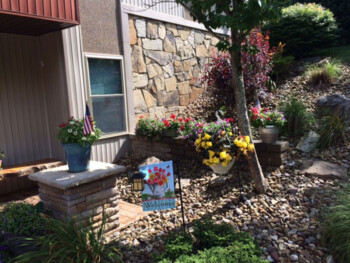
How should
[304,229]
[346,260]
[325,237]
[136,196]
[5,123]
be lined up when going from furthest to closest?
[5,123] < [136,196] < [304,229] < [325,237] < [346,260]

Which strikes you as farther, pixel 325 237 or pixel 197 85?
pixel 197 85

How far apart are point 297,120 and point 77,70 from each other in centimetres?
A: 352

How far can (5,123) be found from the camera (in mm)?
4340

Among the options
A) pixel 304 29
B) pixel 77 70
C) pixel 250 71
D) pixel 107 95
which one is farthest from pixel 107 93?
pixel 304 29

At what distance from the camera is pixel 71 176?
3047 millimetres

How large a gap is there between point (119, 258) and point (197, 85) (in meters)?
5.19

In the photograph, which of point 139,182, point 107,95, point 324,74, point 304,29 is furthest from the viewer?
point 304,29

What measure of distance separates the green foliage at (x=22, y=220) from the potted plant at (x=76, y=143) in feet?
1.85

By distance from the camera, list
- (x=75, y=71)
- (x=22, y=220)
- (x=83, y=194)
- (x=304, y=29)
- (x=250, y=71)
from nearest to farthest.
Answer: (x=22, y=220)
(x=83, y=194)
(x=75, y=71)
(x=250, y=71)
(x=304, y=29)

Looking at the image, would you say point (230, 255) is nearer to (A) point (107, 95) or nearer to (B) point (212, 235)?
(B) point (212, 235)

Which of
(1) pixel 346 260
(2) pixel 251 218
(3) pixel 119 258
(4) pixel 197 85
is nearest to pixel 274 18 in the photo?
(2) pixel 251 218

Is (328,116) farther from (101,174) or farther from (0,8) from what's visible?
(0,8)

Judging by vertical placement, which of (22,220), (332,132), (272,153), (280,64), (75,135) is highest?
(280,64)

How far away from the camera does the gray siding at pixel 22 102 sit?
171 inches
